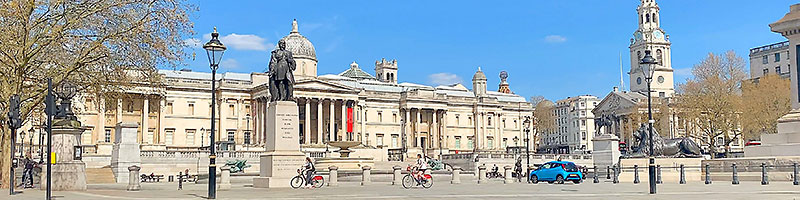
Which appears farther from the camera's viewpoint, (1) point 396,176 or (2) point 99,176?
(2) point 99,176

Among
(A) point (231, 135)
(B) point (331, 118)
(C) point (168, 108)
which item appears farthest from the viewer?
(A) point (231, 135)

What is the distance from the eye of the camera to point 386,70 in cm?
13900

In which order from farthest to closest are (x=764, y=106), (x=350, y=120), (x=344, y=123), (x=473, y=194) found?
1. (x=344, y=123)
2. (x=350, y=120)
3. (x=764, y=106)
4. (x=473, y=194)

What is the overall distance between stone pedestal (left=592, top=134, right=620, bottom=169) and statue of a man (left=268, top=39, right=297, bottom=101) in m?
24.6

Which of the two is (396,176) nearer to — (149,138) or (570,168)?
(570,168)

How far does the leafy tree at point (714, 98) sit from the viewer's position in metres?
76.1

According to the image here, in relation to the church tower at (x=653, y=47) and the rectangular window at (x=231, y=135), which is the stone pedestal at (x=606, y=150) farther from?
the church tower at (x=653, y=47)

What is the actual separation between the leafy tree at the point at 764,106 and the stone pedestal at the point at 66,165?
203 ft

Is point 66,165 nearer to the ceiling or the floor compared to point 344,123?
nearer to the floor

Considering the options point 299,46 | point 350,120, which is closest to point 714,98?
point 350,120

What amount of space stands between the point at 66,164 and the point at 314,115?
7053 centimetres

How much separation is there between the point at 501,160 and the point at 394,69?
68.5 m

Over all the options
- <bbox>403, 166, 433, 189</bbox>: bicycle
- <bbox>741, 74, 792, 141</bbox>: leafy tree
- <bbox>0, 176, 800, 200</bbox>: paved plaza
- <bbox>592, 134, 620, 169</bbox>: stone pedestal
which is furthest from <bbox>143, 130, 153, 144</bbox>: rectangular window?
<bbox>0, 176, 800, 200</bbox>: paved plaza

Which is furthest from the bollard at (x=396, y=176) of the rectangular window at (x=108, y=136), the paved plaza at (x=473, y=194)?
the rectangular window at (x=108, y=136)
